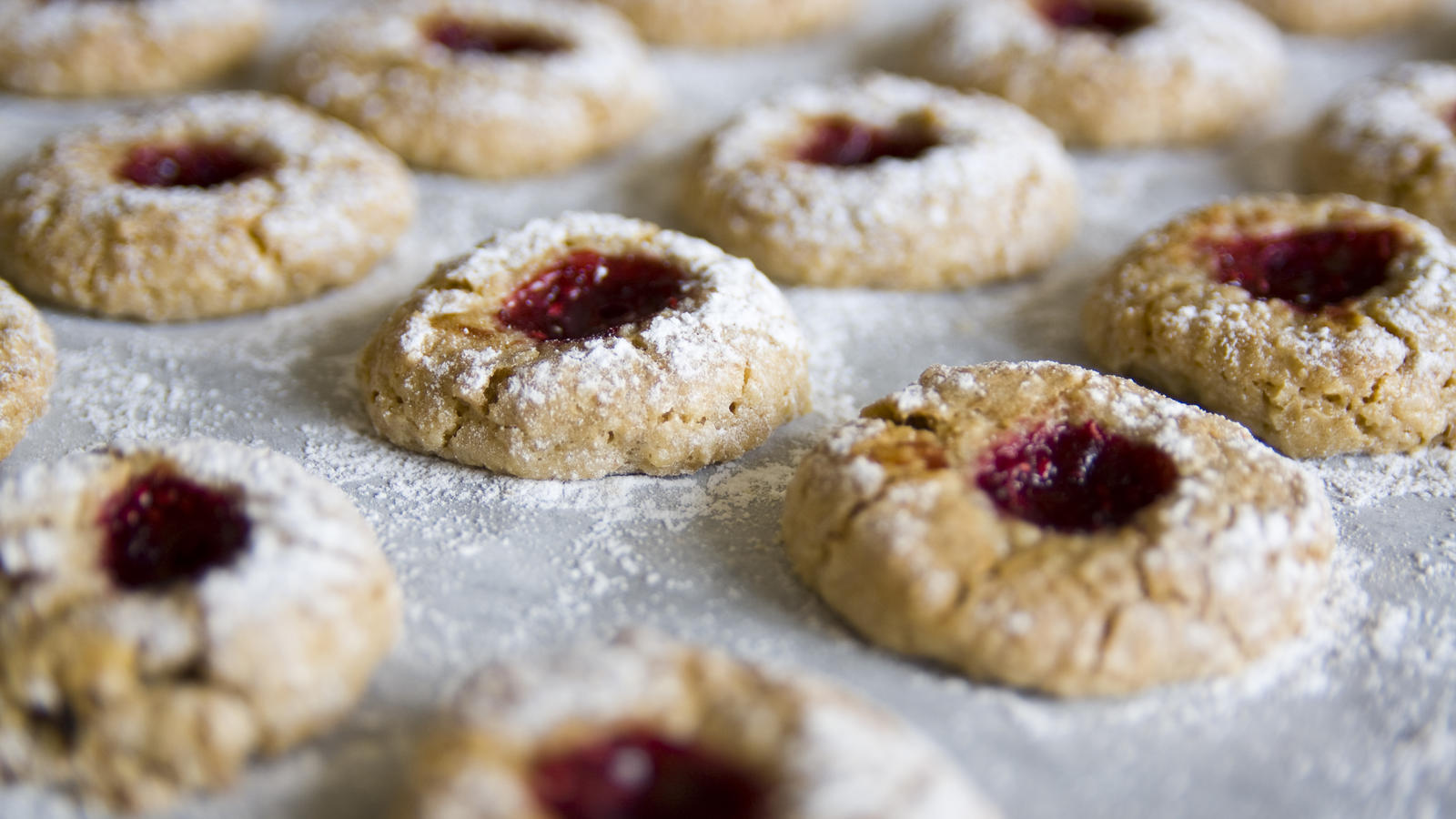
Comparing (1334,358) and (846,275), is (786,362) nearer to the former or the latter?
(846,275)

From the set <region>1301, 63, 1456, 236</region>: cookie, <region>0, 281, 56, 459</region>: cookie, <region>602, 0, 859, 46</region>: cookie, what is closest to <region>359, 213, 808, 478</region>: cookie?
<region>0, 281, 56, 459</region>: cookie

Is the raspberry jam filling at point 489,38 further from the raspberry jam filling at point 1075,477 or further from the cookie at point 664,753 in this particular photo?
the cookie at point 664,753

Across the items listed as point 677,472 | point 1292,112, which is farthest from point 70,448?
point 1292,112

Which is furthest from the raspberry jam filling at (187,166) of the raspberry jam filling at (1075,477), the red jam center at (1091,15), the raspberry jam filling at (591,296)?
the red jam center at (1091,15)

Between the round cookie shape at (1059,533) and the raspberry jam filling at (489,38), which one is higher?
the raspberry jam filling at (489,38)

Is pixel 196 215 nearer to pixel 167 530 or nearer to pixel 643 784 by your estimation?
pixel 167 530

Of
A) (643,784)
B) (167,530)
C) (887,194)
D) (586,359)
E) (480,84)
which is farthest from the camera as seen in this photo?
(480,84)

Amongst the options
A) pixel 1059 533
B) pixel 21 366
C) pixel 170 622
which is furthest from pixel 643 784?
pixel 21 366
